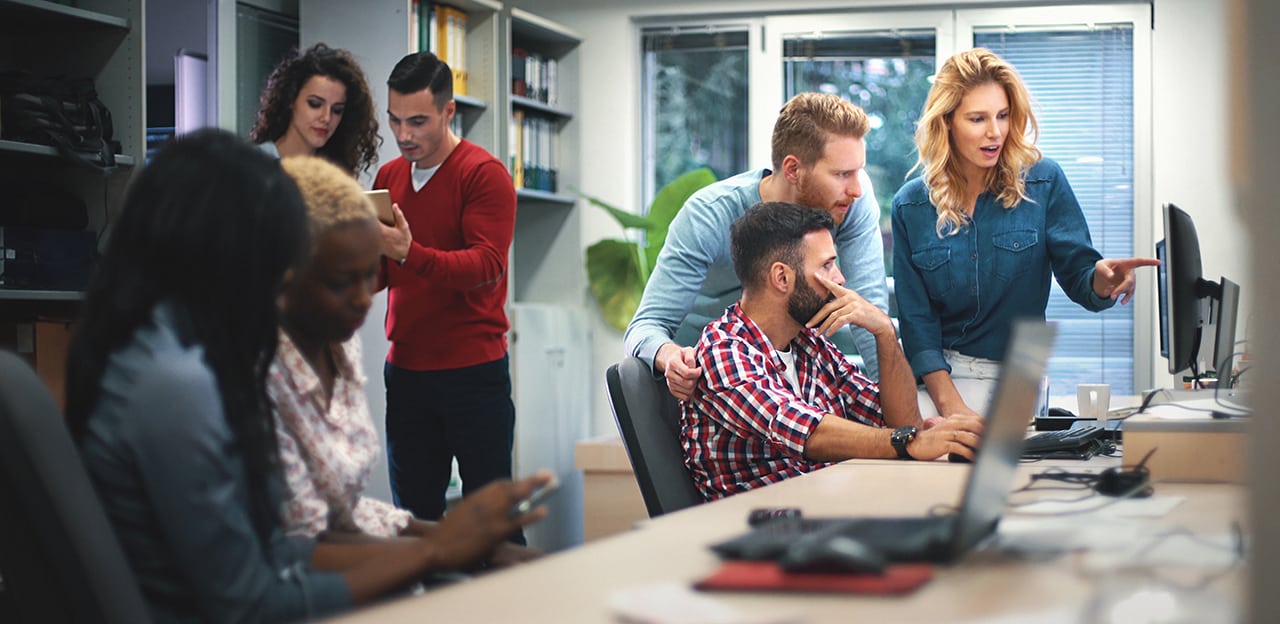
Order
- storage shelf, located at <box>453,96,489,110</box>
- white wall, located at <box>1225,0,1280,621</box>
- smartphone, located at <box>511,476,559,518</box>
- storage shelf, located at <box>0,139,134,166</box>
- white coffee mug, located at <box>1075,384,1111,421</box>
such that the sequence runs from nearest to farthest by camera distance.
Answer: white wall, located at <box>1225,0,1280,621</box> < smartphone, located at <box>511,476,559,518</box> < white coffee mug, located at <box>1075,384,1111,421</box> < storage shelf, located at <box>0,139,134,166</box> < storage shelf, located at <box>453,96,489,110</box>

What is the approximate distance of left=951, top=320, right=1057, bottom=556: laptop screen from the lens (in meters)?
1.12

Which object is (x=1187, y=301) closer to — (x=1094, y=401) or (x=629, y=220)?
(x=1094, y=401)

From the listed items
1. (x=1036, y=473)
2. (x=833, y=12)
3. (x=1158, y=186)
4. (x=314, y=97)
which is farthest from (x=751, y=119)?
(x=1036, y=473)

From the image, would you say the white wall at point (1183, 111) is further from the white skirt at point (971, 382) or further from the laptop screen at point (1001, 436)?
the laptop screen at point (1001, 436)

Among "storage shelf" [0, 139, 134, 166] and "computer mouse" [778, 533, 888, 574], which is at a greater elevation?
"storage shelf" [0, 139, 134, 166]

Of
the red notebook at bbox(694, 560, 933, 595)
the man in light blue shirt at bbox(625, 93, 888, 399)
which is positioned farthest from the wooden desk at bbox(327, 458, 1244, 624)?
the man in light blue shirt at bbox(625, 93, 888, 399)

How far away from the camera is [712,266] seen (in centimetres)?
280

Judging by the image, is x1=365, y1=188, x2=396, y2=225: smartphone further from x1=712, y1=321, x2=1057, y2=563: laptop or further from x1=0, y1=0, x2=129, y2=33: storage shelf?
x1=712, y1=321, x2=1057, y2=563: laptop

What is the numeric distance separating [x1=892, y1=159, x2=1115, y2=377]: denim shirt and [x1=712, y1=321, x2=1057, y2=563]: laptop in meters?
1.42

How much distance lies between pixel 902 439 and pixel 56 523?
1.40 metres

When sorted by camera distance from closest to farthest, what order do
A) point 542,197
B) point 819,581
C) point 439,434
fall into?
1. point 819,581
2. point 439,434
3. point 542,197

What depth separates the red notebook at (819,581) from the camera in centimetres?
107

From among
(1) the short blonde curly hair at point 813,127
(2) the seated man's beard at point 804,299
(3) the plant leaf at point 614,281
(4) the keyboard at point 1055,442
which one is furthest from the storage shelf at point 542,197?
(4) the keyboard at point 1055,442

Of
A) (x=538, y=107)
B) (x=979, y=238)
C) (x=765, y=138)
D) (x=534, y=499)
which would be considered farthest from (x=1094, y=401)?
(x=538, y=107)
